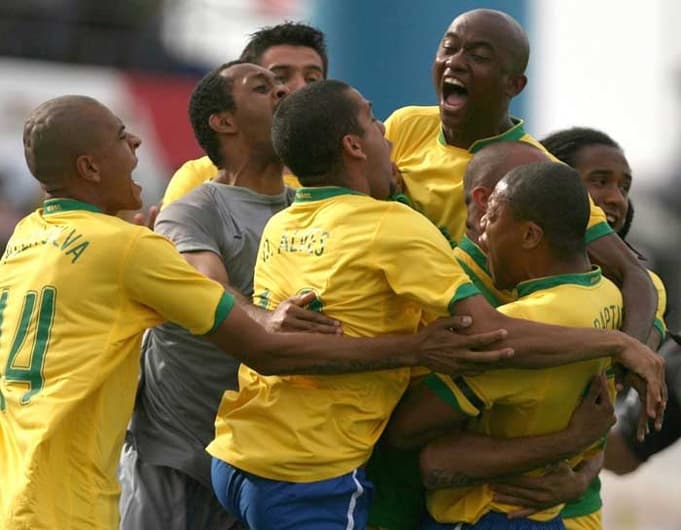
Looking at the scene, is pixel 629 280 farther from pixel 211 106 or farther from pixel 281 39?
pixel 281 39

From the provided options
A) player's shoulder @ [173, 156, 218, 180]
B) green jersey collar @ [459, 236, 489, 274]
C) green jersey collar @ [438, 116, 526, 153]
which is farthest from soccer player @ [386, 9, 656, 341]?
player's shoulder @ [173, 156, 218, 180]

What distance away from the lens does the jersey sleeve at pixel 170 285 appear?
5.43 meters

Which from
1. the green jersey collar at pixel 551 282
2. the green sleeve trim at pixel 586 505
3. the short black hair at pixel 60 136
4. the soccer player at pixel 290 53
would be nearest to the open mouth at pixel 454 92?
the green jersey collar at pixel 551 282

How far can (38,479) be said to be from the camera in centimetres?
541

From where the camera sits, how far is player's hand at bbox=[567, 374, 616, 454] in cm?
552

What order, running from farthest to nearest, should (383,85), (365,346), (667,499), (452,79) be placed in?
(383,85), (667,499), (452,79), (365,346)

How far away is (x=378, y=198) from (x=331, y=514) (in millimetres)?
972

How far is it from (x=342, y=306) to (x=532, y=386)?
613 mm

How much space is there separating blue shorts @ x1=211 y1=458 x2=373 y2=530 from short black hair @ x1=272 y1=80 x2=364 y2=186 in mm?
914

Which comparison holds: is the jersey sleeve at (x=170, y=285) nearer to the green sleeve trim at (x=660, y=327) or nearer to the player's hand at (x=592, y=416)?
the player's hand at (x=592, y=416)

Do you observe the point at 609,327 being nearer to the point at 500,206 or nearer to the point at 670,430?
the point at 500,206

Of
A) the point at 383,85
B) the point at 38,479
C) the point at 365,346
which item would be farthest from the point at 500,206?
the point at 383,85

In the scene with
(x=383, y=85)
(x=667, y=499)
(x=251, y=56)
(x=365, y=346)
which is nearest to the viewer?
(x=365, y=346)

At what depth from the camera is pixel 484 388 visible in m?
5.38
